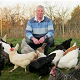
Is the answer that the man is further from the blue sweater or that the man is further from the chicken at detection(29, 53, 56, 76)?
the chicken at detection(29, 53, 56, 76)

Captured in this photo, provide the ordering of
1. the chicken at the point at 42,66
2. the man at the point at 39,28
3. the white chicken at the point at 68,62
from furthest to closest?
the man at the point at 39,28 → the white chicken at the point at 68,62 → the chicken at the point at 42,66

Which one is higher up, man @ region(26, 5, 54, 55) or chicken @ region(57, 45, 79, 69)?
man @ region(26, 5, 54, 55)

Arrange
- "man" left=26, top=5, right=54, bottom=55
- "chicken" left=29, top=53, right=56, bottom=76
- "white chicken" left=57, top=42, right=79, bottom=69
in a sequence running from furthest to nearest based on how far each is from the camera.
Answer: "man" left=26, top=5, right=54, bottom=55 → "white chicken" left=57, top=42, right=79, bottom=69 → "chicken" left=29, top=53, right=56, bottom=76

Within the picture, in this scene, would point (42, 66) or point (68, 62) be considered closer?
point (42, 66)

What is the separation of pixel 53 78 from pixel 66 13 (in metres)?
14.8

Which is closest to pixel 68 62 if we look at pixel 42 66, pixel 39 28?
pixel 42 66

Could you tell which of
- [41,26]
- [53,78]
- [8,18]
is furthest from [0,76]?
[8,18]

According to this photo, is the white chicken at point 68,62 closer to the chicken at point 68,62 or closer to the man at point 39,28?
the chicken at point 68,62

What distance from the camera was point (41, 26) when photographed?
4938mm

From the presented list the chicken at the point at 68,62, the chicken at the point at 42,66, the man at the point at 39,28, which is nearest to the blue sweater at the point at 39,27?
the man at the point at 39,28

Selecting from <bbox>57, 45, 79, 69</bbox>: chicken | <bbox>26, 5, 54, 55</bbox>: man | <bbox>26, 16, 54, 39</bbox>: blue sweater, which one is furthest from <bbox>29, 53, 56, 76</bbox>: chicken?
<bbox>26, 16, 54, 39</bbox>: blue sweater

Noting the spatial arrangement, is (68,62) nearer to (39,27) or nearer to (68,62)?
(68,62)

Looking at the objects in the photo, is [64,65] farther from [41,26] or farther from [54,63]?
[41,26]

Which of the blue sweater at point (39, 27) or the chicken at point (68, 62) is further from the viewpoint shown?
the blue sweater at point (39, 27)
